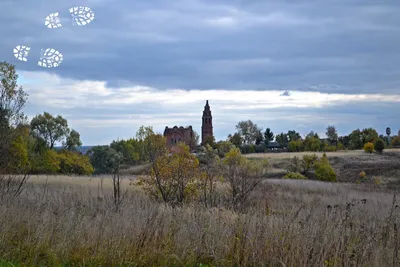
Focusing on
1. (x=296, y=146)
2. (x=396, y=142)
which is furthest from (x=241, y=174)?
(x=396, y=142)

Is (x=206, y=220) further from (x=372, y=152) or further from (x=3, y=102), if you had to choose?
(x=372, y=152)

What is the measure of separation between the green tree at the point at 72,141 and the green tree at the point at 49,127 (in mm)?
1315

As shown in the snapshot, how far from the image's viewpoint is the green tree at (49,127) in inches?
2825

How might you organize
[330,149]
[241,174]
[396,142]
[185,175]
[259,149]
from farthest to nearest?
[396,142] < [259,149] < [330,149] < [241,174] < [185,175]

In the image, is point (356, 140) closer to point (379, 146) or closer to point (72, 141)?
point (379, 146)

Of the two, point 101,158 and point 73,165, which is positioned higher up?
point 101,158

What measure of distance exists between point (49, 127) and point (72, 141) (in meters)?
4.43

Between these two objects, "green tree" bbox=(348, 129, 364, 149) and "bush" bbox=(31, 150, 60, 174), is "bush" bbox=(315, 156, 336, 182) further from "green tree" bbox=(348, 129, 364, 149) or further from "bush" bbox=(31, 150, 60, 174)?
"green tree" bbox=(348, 129, 364, 149)

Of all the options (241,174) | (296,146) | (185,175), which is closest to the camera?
(185,175)

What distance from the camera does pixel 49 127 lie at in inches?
2874

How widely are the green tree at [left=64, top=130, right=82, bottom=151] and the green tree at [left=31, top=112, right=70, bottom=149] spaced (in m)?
1.32

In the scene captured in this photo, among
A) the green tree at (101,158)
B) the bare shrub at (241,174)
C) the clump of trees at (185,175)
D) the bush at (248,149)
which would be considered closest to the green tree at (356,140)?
the bush at (248,149)

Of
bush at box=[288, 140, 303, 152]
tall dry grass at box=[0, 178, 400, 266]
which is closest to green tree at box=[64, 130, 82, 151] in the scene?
bush at box=[288, 140, 303, 152]

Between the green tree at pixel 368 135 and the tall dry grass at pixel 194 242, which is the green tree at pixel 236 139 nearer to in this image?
the green tree at pixel 368 135
